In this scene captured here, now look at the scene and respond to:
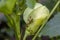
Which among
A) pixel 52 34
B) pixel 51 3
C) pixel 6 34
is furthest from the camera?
pixel 6 34

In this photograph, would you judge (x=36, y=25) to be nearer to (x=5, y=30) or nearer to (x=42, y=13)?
(x=42, y=13)

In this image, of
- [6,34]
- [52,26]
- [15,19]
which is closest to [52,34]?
Result: [52,26]

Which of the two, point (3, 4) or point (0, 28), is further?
point (0, 28)

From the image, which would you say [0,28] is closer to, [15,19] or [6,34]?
[6,34]

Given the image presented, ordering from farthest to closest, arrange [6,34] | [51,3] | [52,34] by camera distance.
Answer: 1. [6,34]
2. [51,3]
3. [52,34]

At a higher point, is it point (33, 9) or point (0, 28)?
point (33, 9)

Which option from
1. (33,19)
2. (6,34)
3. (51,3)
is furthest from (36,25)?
(6,34)
